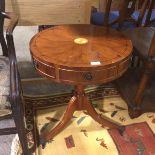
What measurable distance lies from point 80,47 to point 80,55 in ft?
0.26

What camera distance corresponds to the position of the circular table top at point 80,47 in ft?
3.55

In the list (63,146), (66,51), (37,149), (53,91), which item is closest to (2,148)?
(37,149)

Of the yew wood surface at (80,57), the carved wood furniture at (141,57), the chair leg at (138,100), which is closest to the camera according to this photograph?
the yew wood surface at (80,57)

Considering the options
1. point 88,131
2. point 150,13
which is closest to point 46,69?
point 88,131

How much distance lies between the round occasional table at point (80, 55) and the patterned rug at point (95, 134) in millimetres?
268

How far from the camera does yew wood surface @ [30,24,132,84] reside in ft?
3.50

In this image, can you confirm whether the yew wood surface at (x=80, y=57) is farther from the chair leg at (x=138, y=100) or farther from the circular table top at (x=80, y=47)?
the chair leg at (x=138, y=100)

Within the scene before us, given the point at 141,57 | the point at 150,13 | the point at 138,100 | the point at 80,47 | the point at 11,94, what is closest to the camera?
the point at 11,94

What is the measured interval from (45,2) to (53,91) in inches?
25.0

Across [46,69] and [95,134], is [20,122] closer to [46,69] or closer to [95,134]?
[46,69]

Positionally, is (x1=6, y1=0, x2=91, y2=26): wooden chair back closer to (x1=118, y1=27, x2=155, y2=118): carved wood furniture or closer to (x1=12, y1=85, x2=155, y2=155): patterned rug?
(x1=118, y1=27, x2=155, y2=118): carved wood furniture

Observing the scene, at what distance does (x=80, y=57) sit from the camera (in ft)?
3.62

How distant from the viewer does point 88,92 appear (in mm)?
1795

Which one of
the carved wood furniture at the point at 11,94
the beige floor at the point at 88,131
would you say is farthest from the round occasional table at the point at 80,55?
the beige floor at the point at 88,131
